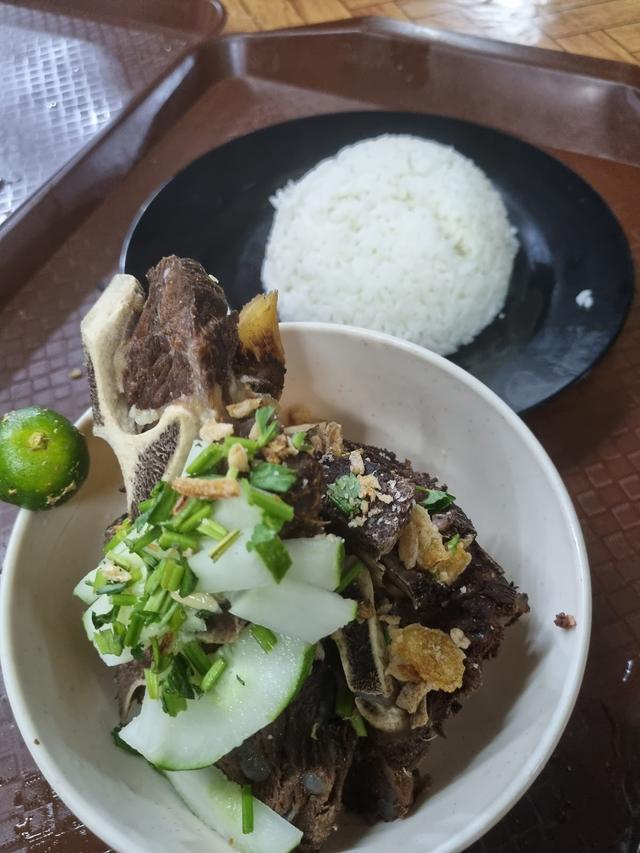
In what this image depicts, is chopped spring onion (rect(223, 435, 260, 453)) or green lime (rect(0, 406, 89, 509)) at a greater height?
chopped spring onion (rect(223, 435, 260, 453))

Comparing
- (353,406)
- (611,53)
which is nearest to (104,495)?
(353,406)

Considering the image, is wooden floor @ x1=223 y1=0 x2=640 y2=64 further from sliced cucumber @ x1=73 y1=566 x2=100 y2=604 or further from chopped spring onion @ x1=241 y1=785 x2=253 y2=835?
chopped spring onion @ x1=241 y1=785 x2=253 y2=835

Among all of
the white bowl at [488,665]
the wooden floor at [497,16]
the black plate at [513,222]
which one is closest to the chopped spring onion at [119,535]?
the white bowl at [488,665]

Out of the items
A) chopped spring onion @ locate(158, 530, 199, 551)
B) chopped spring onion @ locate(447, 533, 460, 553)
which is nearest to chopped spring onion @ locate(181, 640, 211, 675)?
chopped spring onion @ locate(158, 530, 199, 551)

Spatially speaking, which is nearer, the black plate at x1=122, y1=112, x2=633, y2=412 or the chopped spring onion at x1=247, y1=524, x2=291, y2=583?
the chopped spring onion at x1=247, y1=524, x2=291, y2=583

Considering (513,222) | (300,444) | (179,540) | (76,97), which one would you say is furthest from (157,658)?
(76,97)
